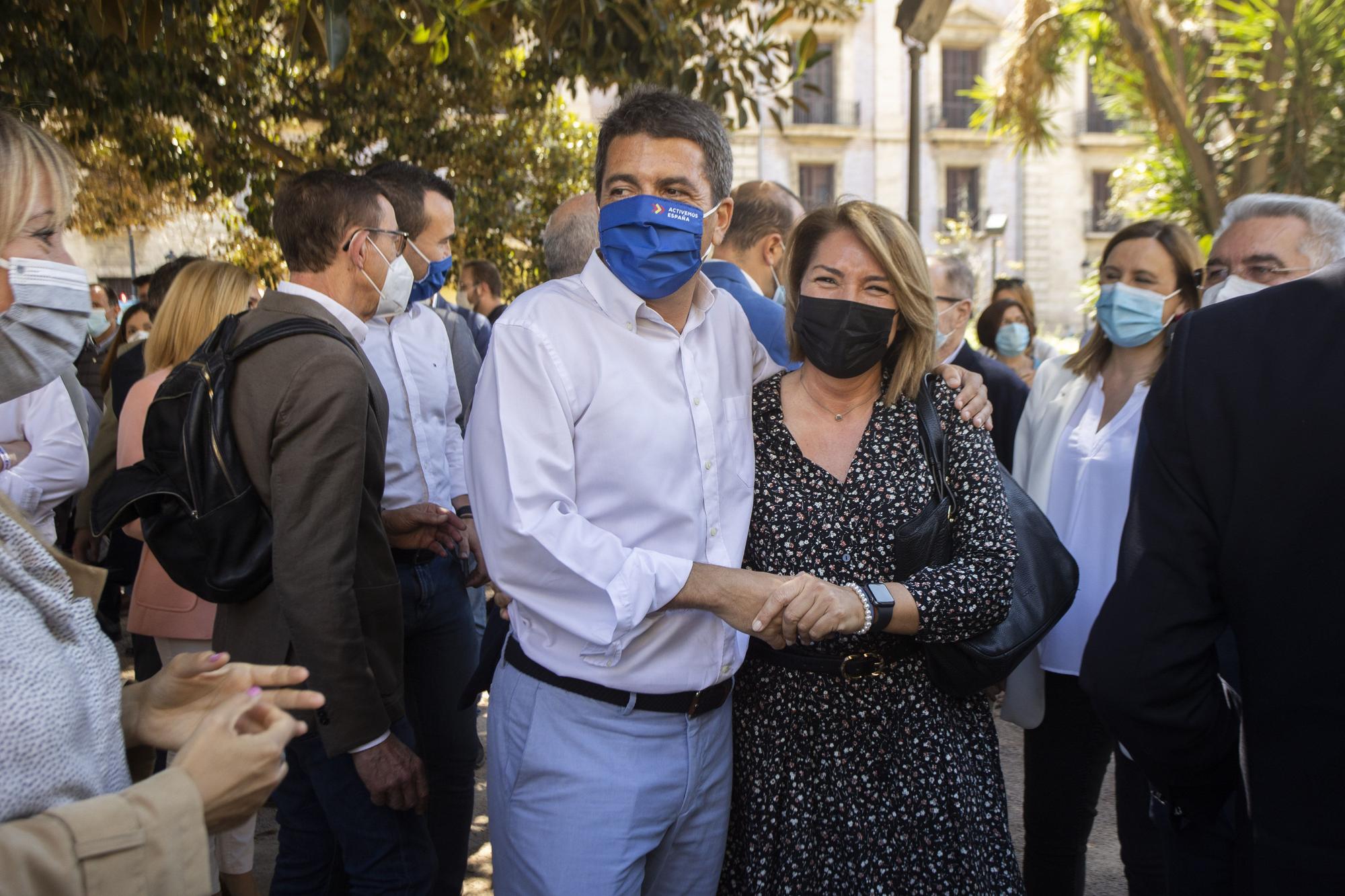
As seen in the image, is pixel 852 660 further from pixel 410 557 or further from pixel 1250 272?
pixel 1250 272

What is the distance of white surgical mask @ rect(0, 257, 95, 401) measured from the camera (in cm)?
169

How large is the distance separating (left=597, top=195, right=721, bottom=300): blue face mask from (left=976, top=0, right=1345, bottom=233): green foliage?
874 centimetres

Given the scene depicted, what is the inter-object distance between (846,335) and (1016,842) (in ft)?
9.31

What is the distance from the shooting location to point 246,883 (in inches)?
136

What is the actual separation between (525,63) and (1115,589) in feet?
19.4

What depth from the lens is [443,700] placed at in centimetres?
331

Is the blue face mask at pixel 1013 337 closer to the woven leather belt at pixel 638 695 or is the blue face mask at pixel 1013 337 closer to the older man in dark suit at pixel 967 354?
the older man in dark suit at pixel 967 354

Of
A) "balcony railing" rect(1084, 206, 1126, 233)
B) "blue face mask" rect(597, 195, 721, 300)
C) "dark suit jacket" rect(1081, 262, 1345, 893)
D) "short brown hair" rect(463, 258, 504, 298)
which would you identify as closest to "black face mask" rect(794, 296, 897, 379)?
"blue face mask" rect(597, 195, 721, 300)

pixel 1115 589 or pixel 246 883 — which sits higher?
pixel 1115 589

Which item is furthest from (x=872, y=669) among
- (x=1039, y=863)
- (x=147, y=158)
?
(x=147, y=158)

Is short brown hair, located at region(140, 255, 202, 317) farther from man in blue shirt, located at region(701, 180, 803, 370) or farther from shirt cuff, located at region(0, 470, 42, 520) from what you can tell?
man in blue shirt, located at region(701, 180, 803, 370)

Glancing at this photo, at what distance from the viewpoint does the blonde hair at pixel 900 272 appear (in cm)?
248

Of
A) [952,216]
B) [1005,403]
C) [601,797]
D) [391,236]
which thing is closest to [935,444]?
[601,797]

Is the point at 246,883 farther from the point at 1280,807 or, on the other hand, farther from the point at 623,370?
the point at 1280,807
